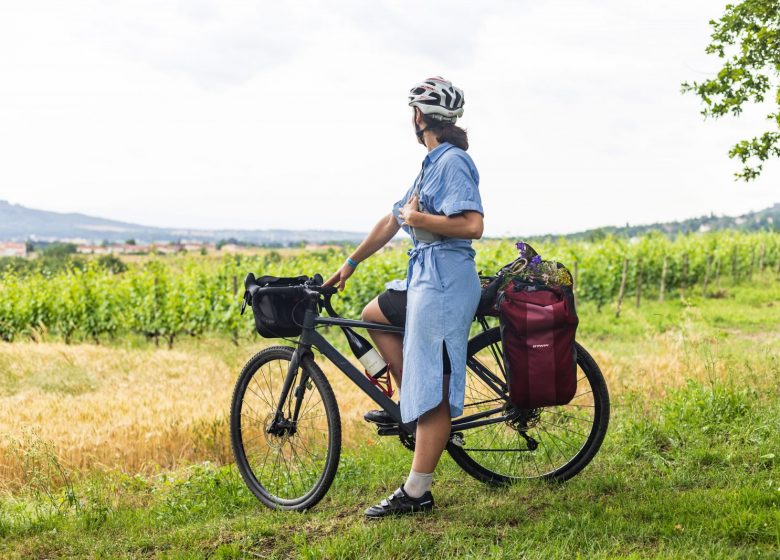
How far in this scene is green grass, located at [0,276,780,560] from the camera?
329cm

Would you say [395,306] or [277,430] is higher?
[395,306]

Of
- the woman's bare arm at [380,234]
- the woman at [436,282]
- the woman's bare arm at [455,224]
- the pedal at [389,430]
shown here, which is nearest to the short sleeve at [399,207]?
the woman at [436,282]

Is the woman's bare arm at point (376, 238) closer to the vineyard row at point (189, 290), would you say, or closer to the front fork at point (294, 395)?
the front fork at point (294, 395)

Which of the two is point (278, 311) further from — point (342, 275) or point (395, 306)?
point (395, 306)

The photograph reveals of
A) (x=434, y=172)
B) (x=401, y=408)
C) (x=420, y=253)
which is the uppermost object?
(x=434, y=172)

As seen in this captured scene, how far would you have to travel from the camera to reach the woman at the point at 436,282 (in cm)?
347

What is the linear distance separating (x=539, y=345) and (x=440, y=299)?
0.52 metres

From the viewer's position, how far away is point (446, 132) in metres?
3.61

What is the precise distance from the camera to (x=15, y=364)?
10.3 metres

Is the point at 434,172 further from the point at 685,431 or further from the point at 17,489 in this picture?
the point at 17,489

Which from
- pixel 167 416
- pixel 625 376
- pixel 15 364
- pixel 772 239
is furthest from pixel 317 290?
pixel 772 239

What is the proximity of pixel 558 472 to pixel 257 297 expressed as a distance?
74.5 inches

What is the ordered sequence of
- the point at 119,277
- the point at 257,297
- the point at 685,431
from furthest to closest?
the point at 119,277 < the point at 685,431 < the point at 257,297

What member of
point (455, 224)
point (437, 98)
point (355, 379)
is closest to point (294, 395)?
point (355, 379)
